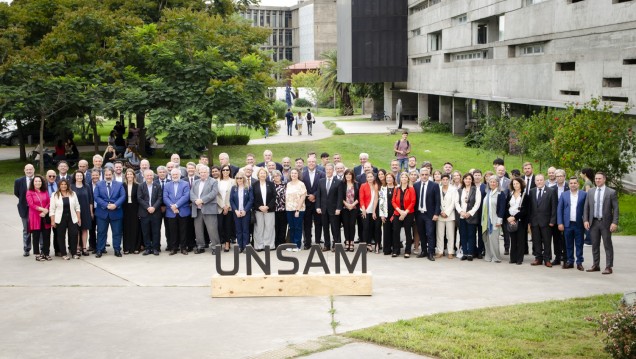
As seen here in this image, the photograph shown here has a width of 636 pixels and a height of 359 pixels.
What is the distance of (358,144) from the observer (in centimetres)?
4241

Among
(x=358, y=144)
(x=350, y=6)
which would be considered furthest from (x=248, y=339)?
(x=350, y=6)

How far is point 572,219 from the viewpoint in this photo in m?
15.4

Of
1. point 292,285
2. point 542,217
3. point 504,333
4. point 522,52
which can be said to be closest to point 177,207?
point 292,285

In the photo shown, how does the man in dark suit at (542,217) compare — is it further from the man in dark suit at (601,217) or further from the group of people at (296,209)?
the man in dark suit at (601,217)

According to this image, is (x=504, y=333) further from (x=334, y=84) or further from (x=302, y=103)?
(x=302, y=103)

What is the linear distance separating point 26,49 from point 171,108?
6.12 m

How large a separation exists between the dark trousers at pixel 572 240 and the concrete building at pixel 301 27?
10491cm

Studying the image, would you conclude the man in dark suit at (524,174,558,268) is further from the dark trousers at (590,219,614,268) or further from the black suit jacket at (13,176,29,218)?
the black suit jacket at (13,176,29,218)

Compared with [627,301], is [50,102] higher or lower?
higher

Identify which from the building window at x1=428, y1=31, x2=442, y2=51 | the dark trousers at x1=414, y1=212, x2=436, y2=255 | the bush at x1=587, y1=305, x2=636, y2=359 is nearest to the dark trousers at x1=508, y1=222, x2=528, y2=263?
the dark trousers at x1=414, y1=212, x2=436, y2=255

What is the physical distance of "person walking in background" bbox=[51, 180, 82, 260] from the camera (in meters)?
16.5

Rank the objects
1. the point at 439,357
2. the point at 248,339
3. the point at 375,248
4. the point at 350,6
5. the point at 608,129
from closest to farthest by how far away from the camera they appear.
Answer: the point at 439,357
the point at 248,339
the point at 375,248
the point at 608,129
the point at 350,6

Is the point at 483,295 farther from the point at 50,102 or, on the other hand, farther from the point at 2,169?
the point at 2,169

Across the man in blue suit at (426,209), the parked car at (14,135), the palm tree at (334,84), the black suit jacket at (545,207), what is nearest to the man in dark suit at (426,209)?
the man in blue suit at (426,209)
